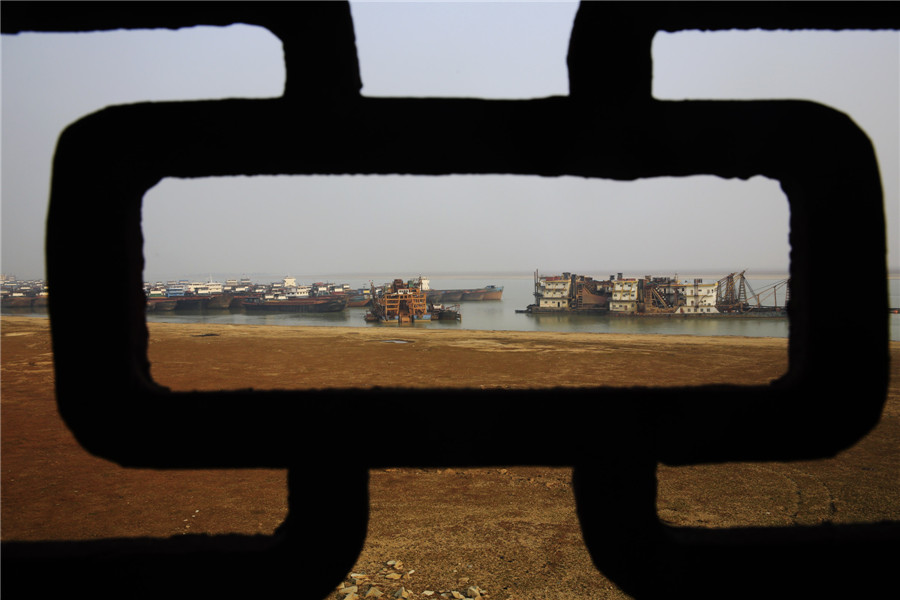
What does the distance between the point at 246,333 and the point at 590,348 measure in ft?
61.3

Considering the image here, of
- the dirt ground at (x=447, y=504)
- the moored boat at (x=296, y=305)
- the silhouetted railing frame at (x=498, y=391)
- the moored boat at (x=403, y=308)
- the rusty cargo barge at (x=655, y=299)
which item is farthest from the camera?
the moored boat at (x=296, y=305)

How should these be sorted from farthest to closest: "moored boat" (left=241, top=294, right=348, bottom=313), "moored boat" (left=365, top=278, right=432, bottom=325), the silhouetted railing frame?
"moored boat" (left=241, top=294, right=348, bottom=313) < "moored boat" (left=365, top=278, right=432, bottom=325) < the silhouetted railing frame

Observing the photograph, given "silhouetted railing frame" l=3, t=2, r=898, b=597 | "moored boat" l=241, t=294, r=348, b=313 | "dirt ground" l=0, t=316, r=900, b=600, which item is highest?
"silhouetted railing frame" l=3, t=2, r=898, b=597

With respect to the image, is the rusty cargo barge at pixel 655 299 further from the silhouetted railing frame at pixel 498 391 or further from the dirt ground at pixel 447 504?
the silhouetted railing frame at pixel 498 391

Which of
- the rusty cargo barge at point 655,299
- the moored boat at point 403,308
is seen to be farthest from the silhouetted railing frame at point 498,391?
the rusty cargo barge at point 655,299

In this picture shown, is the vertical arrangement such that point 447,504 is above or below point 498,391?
below

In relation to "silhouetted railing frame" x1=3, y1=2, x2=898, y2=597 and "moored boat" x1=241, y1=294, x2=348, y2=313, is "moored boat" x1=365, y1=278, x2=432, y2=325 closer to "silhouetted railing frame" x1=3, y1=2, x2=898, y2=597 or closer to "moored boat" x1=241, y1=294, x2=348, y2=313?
"moored boat" x1=241, y1=294, x2=348, y2=313

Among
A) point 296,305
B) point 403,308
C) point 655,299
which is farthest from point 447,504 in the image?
point 296,305

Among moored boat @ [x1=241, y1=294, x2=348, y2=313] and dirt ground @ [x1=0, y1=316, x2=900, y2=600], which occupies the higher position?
dirt ground @ [x1=0, y1=316, x2=900, y2=600]

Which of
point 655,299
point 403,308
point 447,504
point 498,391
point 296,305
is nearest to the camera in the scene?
point 498,391

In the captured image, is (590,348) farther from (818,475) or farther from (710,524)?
(710,524)

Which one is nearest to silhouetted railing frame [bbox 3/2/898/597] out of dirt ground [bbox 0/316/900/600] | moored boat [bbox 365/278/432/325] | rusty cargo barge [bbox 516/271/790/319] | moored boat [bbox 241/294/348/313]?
dirt ground [bbox 0/316/900/600]

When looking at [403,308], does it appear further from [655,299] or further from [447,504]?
[447,504]

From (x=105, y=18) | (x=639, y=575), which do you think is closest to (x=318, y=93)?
(x=105, y=18)
